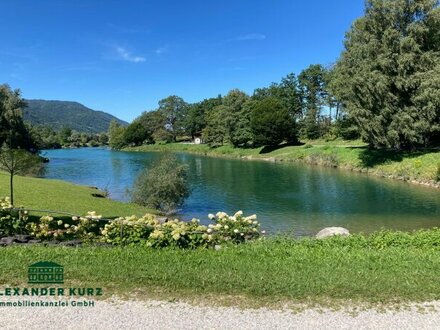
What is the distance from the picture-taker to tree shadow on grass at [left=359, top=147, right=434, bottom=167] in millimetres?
49531

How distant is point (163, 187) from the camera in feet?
97.4

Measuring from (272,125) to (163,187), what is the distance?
202ft

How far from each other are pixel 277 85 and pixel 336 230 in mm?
109764

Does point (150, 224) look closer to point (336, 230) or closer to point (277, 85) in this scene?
point (336, 230)

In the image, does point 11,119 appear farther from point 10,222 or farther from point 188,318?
point 188,318

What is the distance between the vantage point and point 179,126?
150625 mm

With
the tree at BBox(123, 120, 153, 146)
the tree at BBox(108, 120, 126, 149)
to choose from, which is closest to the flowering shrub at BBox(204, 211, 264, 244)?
the tree at BBox(123, 120, 153, 146)

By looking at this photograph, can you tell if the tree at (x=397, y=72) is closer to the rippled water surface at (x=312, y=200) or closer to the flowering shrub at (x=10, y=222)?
the rippled water surface at (x=312, y=200)

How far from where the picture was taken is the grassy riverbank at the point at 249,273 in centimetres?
796

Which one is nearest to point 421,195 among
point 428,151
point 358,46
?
point 428,151

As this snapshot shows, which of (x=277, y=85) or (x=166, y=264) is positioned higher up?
(x=277, y=85)

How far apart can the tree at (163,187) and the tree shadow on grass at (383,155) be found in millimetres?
31995

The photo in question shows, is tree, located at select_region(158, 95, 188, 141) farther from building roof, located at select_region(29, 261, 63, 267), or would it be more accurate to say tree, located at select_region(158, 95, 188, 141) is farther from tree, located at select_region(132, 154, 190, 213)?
building roof, located at select_region(29, 261, 63, 267)

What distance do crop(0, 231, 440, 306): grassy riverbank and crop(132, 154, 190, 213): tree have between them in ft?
61.9
